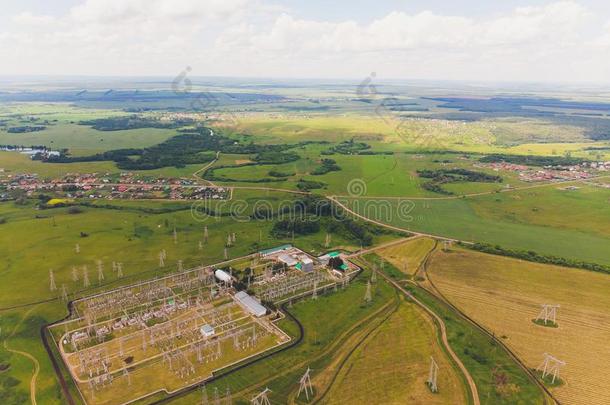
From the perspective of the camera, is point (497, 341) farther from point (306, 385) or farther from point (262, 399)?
point (262, 399)

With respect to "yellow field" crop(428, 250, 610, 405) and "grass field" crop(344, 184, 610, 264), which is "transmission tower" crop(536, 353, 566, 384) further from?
"grass field" crop(344, 184, 610, 264)

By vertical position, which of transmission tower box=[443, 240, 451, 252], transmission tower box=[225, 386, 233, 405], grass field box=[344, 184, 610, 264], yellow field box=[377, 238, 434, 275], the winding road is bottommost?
the winding road

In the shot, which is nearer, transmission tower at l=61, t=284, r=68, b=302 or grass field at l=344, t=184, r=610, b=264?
transmission tower at l=61, t=284, r=68, b=302

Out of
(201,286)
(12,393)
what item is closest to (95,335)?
(12,393)

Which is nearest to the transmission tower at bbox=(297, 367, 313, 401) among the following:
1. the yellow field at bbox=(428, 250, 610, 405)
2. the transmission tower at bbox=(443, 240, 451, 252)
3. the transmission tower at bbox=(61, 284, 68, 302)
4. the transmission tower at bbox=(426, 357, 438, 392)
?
the transmission tower at bbox=(426, 357, 438, 392)

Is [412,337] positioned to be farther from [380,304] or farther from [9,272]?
[9,272]

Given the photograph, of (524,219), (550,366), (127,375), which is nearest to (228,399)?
(127,375)
